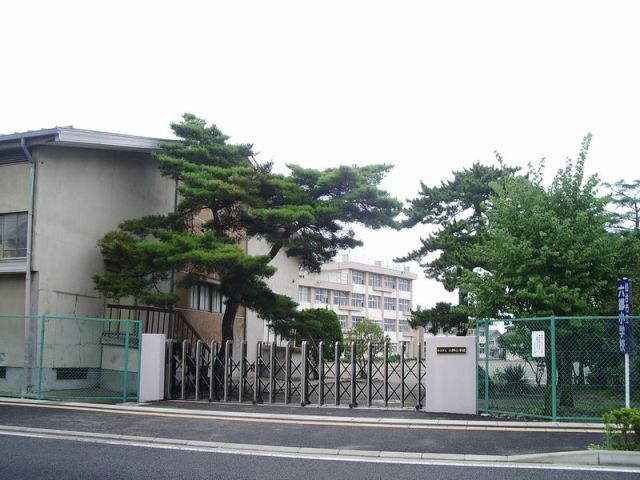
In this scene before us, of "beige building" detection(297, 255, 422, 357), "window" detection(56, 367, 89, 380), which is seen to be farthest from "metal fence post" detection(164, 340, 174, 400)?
"beige building" detection(297, 255, 422, 357)

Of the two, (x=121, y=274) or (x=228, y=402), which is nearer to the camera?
(x=228, y=402)

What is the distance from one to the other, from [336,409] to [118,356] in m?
7.91

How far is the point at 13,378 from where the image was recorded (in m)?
19.9

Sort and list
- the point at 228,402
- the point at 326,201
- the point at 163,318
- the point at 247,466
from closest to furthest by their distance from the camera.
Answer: the point at 247,466 → the point at 228,402 → the point at 326,201 → the point at 163,318

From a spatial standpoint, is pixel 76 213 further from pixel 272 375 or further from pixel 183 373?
pixel 272 375

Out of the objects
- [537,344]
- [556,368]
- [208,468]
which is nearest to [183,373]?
[208,468]

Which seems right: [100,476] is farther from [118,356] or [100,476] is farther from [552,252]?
[118,356]

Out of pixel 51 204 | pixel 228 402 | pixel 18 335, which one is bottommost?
pixel 228 402

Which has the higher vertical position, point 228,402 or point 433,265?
point 433,265

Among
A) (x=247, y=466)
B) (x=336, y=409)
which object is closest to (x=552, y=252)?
(x=336, y=409)

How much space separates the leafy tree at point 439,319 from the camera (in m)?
27.7

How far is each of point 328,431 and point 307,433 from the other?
0.46m

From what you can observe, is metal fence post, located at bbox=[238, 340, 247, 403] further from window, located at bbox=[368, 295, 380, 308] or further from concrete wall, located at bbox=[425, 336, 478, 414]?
window, located at bbox=[368, 295, 380, 308]

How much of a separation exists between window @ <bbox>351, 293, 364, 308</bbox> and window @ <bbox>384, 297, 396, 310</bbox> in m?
5.10
